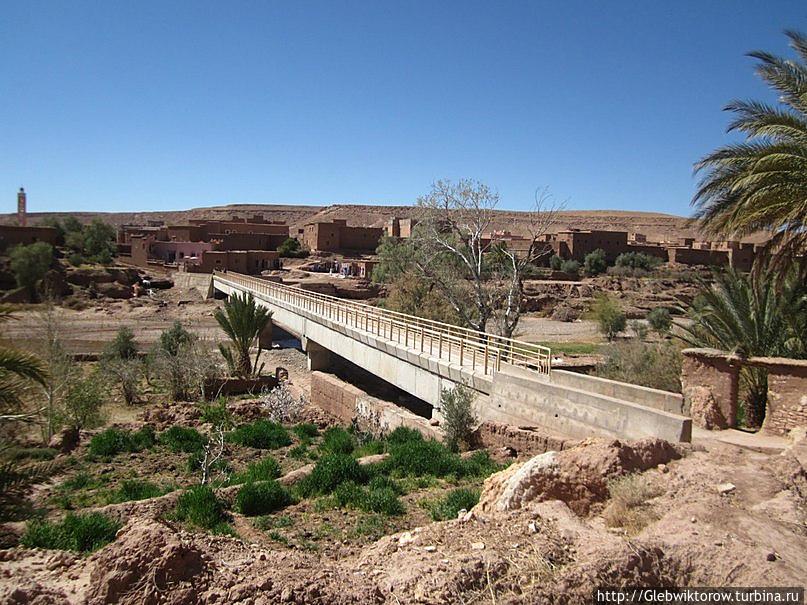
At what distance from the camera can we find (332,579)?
4.04 m

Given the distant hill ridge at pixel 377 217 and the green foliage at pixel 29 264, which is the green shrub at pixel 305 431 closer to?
the green foliage at pixel 29 264

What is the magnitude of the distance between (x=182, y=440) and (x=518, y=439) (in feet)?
23.6

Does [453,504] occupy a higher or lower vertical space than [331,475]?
higher

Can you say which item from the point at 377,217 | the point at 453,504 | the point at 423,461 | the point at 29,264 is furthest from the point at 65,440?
the point at 377,217

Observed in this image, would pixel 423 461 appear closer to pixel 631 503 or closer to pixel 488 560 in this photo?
pixel 631 503

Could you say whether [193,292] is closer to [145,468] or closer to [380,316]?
[380,316]

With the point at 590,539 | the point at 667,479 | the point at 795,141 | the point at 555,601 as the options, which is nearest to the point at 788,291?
the point at 795,141

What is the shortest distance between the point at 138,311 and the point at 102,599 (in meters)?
38.7

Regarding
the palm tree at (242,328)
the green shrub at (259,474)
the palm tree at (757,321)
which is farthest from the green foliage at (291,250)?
the palm tree at (757,321)

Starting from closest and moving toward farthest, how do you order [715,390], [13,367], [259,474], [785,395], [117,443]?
A: 1. [13,367]
2. [785,395]
3. [259,474]
4. [715,390]
5. [117,443]

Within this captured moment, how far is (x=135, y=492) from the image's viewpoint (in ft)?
29.5

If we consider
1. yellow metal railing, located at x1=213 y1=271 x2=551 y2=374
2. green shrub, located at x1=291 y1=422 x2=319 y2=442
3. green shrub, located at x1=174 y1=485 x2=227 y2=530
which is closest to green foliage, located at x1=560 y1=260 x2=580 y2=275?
yellow metal railing, located at x1=213 y1=271 x2=551 y2=374

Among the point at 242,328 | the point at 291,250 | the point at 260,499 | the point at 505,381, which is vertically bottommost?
the point at 242,328

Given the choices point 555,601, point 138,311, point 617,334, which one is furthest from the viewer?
point 138,311
